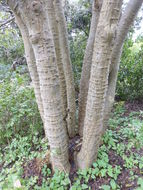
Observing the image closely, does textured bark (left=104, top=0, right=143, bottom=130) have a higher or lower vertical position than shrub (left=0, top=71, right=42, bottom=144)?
higher

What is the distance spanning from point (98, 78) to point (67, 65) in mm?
700

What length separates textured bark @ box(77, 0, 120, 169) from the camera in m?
1.08

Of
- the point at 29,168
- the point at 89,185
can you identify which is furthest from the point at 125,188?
the point at 29,168

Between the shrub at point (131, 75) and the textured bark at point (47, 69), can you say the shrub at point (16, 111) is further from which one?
the shrub at point (131, 75)

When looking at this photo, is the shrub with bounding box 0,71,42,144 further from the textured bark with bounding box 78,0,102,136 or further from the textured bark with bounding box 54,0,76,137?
the textured bark with bounding box 78,0,102,136

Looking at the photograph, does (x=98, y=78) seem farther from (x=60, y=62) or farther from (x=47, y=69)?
(x=60, y=62)

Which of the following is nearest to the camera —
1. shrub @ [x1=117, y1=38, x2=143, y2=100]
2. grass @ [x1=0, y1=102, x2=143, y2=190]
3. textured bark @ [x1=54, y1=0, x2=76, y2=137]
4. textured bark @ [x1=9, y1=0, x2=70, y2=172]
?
textured bark @ [x1=9, y1=0, x2=70, y2=172]

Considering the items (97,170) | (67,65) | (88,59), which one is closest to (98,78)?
(88,59)

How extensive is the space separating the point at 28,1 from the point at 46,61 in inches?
16.6

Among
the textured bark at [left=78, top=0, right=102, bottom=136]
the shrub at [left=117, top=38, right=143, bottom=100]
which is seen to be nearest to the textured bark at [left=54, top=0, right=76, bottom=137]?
the textured bark at [left=78, top=0, right=102, bottom=136]

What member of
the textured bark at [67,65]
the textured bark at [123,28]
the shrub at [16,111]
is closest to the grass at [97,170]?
the shrub at [16,111]

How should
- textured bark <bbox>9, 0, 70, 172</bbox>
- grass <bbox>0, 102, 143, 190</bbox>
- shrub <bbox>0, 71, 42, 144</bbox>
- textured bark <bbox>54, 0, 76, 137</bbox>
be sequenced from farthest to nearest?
1. shrub <bbox>0, 71, 42, 144</bbox>
2. textured bark <bbox>54, 0, 76, 137</bbox>
3. grass <bbox>0, 102, 143, 190</bbox>
4. textured bark <bbox>9, 0, 70, 172</bbox>

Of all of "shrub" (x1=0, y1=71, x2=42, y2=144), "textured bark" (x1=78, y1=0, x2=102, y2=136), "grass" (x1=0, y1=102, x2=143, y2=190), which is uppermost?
"textured bark" (x1=78, y1=0, x2=102, y2=136)

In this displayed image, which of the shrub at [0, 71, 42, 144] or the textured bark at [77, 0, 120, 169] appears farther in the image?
the shrub at [0, 71, 42, 144]
